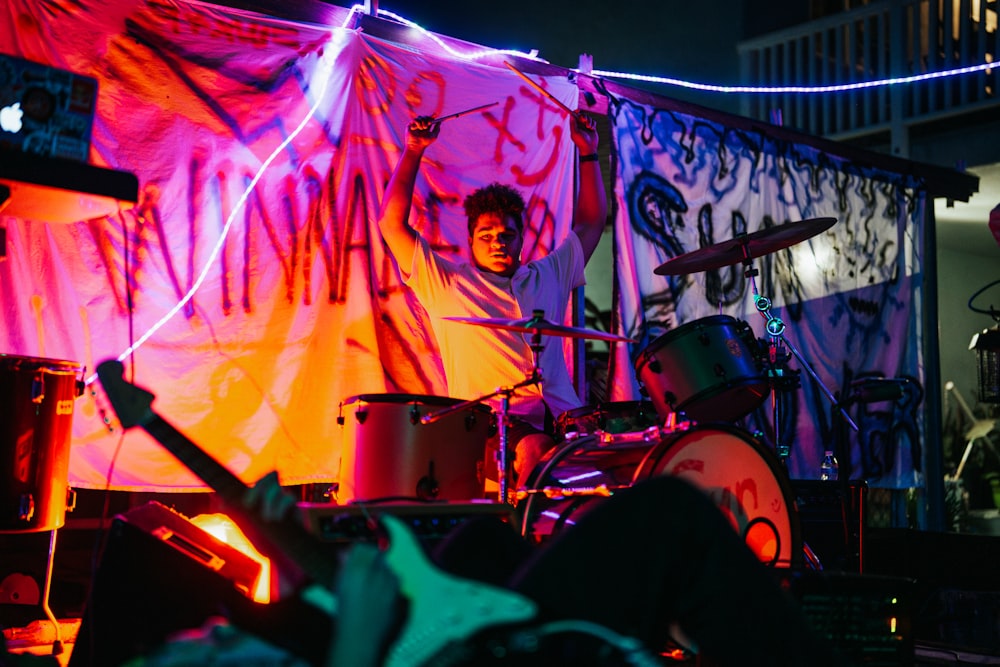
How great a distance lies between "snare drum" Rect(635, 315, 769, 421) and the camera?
4035 mm

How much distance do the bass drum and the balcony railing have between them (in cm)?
573

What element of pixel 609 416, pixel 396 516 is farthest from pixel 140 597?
pixel 609 416

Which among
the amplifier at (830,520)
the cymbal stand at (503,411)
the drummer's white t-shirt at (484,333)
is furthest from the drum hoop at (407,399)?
the amplifier at (830,520)

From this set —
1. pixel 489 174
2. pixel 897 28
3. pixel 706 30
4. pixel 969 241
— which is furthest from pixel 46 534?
pixel 969 241

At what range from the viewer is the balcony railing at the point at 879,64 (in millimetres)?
8469

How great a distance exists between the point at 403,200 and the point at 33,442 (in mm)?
1998

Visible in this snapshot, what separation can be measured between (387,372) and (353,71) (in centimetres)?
153

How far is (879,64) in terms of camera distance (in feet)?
29.4

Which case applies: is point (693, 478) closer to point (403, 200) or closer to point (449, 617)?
point (449, 617)

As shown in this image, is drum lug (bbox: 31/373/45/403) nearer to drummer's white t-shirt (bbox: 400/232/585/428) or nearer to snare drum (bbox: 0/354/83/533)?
snare drum (bbox: 0/354/83/533)

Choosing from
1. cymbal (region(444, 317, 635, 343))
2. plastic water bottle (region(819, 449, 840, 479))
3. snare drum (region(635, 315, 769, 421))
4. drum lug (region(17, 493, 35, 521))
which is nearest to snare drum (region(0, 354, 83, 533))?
drum lug (region(17, 493, 35, 521))

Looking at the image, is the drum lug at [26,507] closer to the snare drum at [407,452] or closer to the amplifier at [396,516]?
the snare drum at [407,452]

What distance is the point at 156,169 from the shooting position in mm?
4379

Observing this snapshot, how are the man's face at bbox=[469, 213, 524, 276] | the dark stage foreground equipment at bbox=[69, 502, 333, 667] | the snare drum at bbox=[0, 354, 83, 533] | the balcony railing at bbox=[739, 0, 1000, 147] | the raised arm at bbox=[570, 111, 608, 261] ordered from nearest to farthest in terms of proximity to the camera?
the dark stage foreground equipment at bbox=[69, 502, 333, 667]
the snare drum at bbox=[0, 354, 83, 533]
the man's face at bbox=[469, 213, 524, 276]
the raised arm at bbox=[570, 111, 608, 261]
the balcony railing at bbox=[739, 0, 1000, 147]
